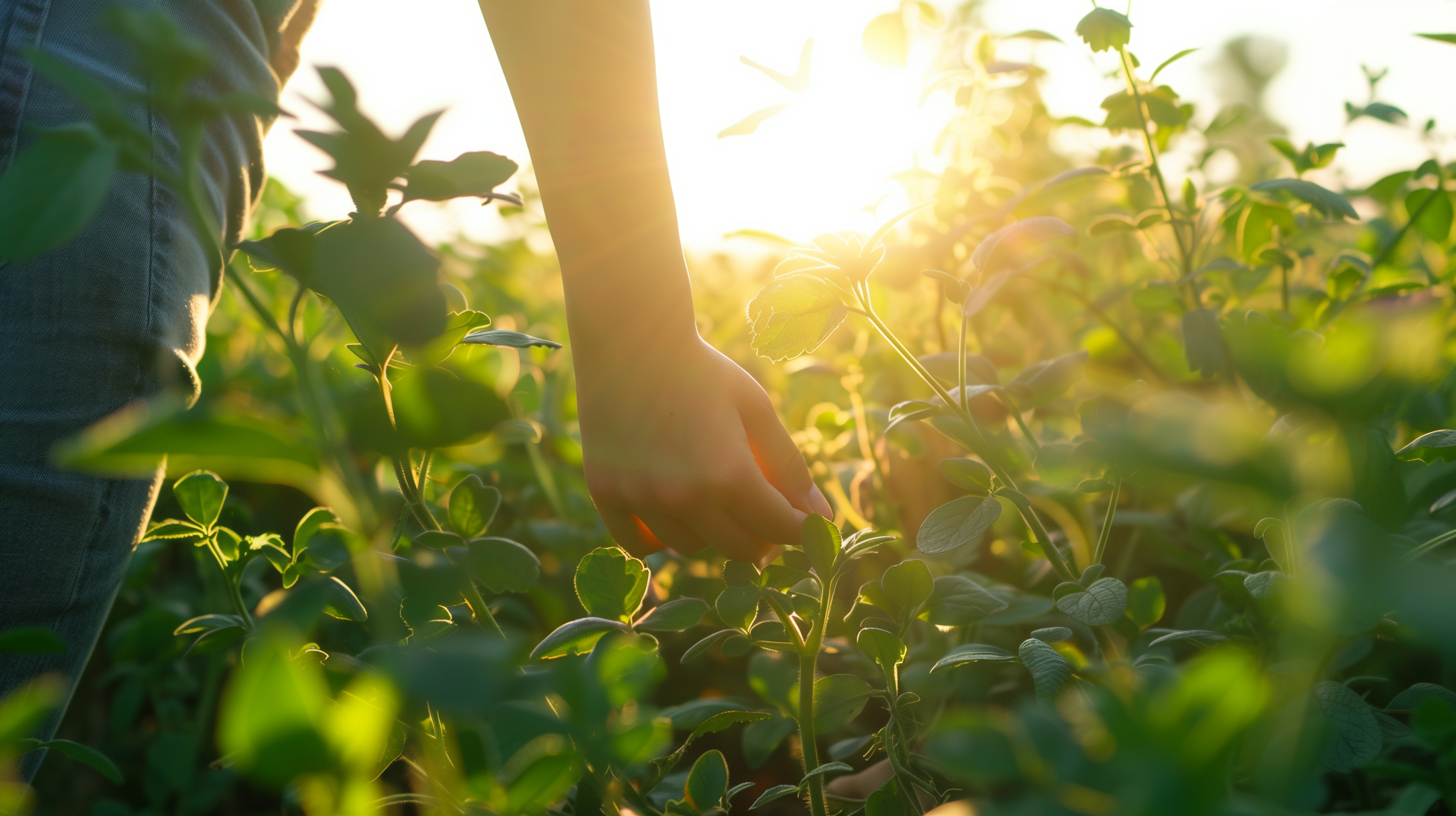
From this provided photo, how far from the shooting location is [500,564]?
59 centimetres

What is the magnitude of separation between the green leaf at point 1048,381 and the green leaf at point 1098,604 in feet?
0.85

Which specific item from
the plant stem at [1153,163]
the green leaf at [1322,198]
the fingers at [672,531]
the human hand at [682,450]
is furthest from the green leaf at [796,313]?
the green leaf at [1322,198]

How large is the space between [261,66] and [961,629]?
1.09 meters

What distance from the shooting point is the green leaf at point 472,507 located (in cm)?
72

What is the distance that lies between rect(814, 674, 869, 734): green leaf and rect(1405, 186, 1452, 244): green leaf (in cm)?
91

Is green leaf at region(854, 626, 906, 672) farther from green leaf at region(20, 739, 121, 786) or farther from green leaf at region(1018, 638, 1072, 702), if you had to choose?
green leaf at region(20, 739, 121, 786)

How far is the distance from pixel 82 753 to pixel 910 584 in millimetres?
654

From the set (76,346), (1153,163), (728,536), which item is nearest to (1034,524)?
(728,536)

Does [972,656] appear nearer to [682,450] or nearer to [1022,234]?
[682,450]

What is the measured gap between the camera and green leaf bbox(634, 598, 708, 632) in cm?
65

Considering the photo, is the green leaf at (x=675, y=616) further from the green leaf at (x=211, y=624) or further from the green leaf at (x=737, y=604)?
the green leaf at (x=211, y=624)

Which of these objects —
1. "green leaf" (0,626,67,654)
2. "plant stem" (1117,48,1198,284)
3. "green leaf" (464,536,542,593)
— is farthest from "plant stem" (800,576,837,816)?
"plant stem" (1117,48,1198,284)

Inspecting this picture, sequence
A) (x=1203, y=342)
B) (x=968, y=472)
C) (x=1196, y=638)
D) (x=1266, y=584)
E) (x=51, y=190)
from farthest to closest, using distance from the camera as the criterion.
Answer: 1. (x=1203, y=342)
2. (x=968, y=472)
3. (x=1196, y=638)
4. (x=1266, y=584)
5. (x=51, y=190)

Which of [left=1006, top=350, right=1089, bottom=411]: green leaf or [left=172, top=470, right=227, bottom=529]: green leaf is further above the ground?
[left=1006, top=350, right=1089, bottom=411]: green leaf
